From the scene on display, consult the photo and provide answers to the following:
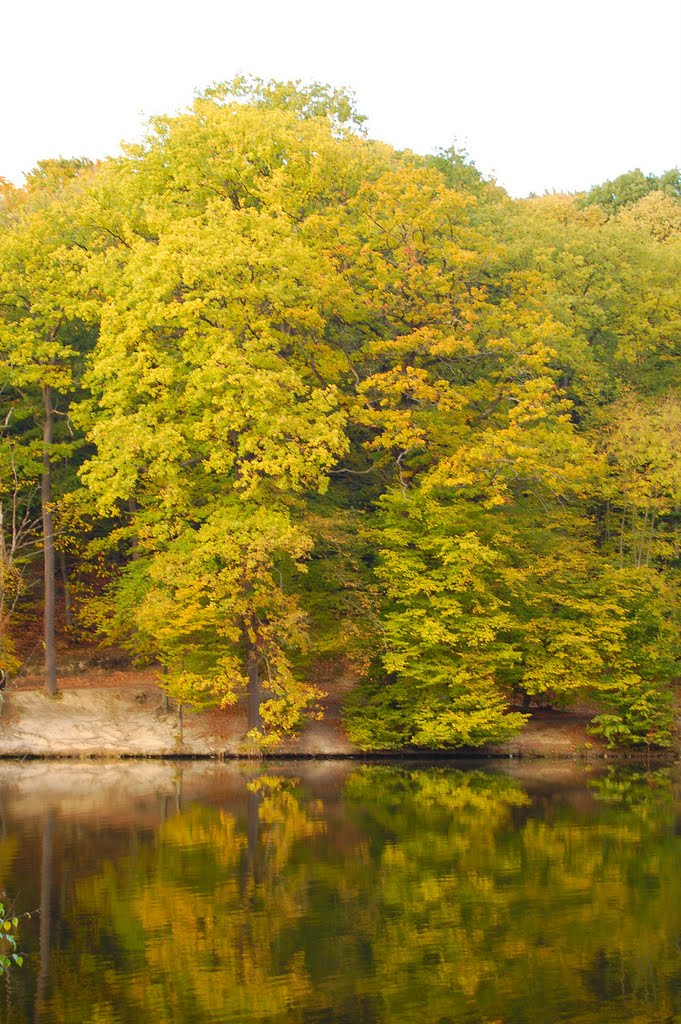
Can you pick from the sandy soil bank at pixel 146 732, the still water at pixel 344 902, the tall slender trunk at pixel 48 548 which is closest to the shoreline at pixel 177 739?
the sandy soil bank at pixel 146 732

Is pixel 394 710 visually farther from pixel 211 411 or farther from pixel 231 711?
pixel 211 411

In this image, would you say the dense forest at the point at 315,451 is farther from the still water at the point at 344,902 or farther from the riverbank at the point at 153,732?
the still water at the point at 344,902

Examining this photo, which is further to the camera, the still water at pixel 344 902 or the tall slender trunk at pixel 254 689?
the tall slender trunk at pixel 254 689

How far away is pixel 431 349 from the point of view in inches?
1398

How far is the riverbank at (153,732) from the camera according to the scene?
114 ft

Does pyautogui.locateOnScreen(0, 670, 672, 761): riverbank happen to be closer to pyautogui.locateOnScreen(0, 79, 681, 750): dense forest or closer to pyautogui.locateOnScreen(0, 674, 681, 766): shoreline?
pyautogui.locateOnScreen(0, 674, 681, 766): shoreline

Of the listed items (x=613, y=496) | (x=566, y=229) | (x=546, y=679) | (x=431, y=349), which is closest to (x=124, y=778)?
(x=546, y=679)

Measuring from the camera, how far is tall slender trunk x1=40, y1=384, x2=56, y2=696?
118ft

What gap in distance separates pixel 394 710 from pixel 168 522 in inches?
321

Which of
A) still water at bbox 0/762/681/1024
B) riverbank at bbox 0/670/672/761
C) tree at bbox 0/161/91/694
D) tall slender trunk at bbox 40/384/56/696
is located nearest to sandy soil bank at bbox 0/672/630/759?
riverbank at bbox 0/670/672/761

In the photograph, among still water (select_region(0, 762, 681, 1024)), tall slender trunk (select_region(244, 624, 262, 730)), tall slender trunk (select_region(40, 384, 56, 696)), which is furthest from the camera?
tall slender trunk (select_region(40, 384, 56, 696))

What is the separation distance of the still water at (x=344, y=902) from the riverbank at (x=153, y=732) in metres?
5.49

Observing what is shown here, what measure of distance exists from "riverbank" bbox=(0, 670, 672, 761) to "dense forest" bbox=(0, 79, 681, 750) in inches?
37.9

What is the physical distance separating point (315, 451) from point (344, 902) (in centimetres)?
1711
